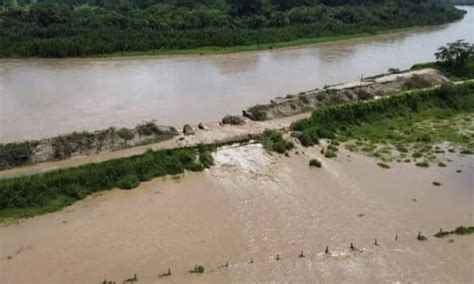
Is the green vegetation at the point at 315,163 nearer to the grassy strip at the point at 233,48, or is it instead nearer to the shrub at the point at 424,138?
the shrub at the point at 424,138

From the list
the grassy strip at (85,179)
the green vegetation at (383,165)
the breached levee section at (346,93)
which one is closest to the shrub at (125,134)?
the grassy strip at (85,179)

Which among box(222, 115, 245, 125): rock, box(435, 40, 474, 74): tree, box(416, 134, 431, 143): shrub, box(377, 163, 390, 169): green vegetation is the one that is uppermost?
box(435, 40, 474, 74): tree

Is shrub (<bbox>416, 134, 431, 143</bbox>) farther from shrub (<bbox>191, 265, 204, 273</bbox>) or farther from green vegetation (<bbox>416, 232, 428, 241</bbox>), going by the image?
shrub (<bbox>191, 265, 204, 273</bbox>)

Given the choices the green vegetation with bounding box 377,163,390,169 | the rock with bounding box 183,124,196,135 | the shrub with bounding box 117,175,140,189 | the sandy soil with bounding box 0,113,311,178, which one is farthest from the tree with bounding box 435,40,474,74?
the shrub with bounding box 117,175,140,189

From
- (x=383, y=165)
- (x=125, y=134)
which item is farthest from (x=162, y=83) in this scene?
(x=383, y=165)

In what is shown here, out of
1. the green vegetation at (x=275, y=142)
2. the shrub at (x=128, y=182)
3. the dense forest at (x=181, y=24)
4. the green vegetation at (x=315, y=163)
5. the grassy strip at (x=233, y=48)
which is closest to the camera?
the shrub at (x=128, y=182)

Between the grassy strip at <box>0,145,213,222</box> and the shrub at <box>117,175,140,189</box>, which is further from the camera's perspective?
the shrub at <box>117,175,140,189</box>

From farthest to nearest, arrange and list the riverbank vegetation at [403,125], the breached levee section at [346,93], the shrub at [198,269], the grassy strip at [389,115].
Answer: the breached levee section at [346,93]
the grassy strip at [389,115]
the riverbank vegetation at [403,125]
the shrub at [198,269]
